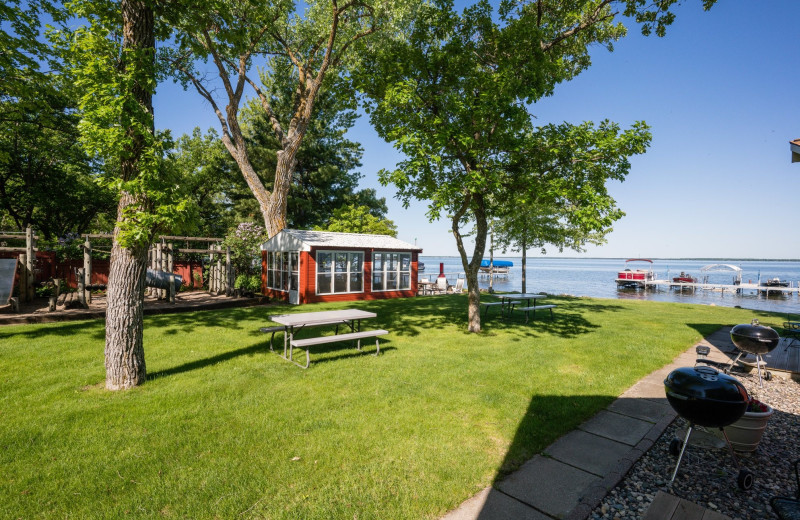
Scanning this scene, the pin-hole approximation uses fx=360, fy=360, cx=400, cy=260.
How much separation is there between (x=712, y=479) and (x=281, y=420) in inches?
182

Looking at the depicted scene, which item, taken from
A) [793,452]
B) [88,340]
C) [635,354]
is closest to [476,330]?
[635,354]

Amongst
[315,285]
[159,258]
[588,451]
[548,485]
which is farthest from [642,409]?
[159,258]

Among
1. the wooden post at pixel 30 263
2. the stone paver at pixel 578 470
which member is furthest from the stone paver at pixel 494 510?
the wooden post at pixel 30 263

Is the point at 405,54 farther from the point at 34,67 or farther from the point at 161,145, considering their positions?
the point at 34,67

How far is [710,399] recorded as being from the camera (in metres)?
3.26

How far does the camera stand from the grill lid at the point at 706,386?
128 inches

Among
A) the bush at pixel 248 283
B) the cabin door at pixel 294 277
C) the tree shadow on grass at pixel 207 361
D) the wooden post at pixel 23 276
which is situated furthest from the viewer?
the bush at pixel 248 283

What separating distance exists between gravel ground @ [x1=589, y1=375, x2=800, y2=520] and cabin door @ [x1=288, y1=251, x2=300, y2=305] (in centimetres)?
1388

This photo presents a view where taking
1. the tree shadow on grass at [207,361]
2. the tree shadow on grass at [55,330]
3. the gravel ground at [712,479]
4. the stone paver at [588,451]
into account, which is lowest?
the gravel ground at [712,479]

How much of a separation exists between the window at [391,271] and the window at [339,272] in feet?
2.97

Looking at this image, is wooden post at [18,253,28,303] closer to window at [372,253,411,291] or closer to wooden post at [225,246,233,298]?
wooden post at [225,246,233,298]

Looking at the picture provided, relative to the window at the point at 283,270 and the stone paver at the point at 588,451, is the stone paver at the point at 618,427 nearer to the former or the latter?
the stone paver at the point at 588,451

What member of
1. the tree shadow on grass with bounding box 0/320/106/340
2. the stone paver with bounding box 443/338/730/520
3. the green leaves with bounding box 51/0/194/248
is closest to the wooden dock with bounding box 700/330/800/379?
the stone paver with bounding box 443/338/730/520

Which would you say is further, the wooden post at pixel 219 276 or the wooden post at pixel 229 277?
the wooden post at pixel 219 276
